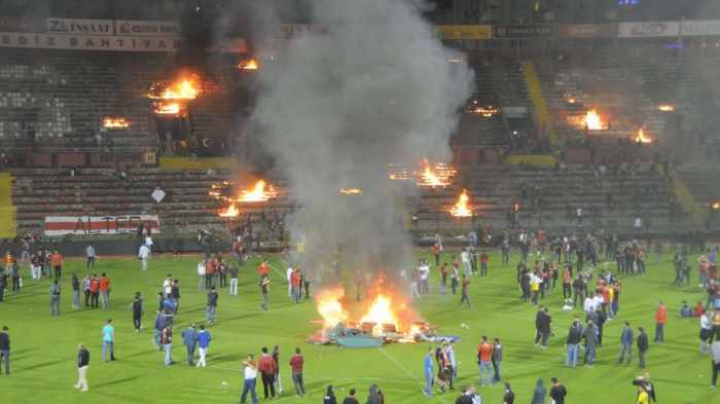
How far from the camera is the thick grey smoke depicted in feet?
138

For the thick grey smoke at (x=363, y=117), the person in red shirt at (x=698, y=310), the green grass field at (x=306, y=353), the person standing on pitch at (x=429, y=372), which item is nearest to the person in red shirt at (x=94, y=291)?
the green grass field at (x=306, y=353)

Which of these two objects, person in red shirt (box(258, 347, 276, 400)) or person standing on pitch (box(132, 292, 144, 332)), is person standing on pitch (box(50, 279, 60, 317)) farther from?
person in red shirt (box(258, 347, 276, 400))

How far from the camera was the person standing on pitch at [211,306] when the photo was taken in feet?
124

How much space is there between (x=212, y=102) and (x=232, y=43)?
397cm

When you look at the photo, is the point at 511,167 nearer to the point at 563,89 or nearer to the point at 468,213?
the point at 468,213

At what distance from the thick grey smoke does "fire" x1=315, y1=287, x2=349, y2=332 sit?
1483 mm

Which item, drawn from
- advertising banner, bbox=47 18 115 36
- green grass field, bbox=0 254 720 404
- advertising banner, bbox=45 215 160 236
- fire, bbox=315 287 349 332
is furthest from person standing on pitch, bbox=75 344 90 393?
advertising banner, bbox=47 18 115 36

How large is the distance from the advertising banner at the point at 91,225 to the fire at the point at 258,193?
525 centimetres

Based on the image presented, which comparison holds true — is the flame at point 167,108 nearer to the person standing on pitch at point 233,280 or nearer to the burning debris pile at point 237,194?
the burning debris pile at point 237,194

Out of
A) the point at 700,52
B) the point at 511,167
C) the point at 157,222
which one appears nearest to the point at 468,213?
the point at 511,167

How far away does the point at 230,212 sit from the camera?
59.6 meters

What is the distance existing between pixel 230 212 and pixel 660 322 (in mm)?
29474

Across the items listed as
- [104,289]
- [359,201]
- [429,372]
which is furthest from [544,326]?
[104,289]

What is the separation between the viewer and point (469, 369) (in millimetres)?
32125
